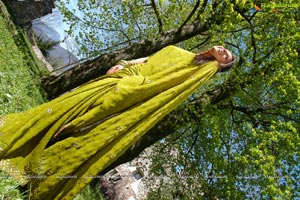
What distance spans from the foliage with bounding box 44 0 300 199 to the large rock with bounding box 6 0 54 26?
4.01 meters

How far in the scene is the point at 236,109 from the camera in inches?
474

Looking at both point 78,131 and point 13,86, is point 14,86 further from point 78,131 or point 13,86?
point 78,131

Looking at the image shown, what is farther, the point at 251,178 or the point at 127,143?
the point at 251,178

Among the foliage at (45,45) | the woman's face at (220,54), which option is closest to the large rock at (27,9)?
the foliage at (45,45)

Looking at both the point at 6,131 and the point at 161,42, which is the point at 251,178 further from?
the point at 6,131

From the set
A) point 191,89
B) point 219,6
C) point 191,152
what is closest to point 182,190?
point 191,152

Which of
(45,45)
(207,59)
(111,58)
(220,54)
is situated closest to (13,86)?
(111,58)

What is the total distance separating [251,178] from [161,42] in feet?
15.6

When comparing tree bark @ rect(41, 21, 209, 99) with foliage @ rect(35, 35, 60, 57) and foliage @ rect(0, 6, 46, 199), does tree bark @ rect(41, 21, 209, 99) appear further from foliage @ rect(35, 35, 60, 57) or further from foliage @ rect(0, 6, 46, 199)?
foliage @ rect(35, 35, 60, 57)

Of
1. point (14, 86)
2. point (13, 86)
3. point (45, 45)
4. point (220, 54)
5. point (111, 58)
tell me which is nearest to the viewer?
point (220, 54)

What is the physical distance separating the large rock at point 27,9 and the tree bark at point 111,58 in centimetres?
867

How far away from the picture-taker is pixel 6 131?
13.1 feet

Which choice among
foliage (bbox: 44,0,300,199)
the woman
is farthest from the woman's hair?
foliage (bbox: 44,0,300,199)

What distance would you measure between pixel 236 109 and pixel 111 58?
4211 millimetres
